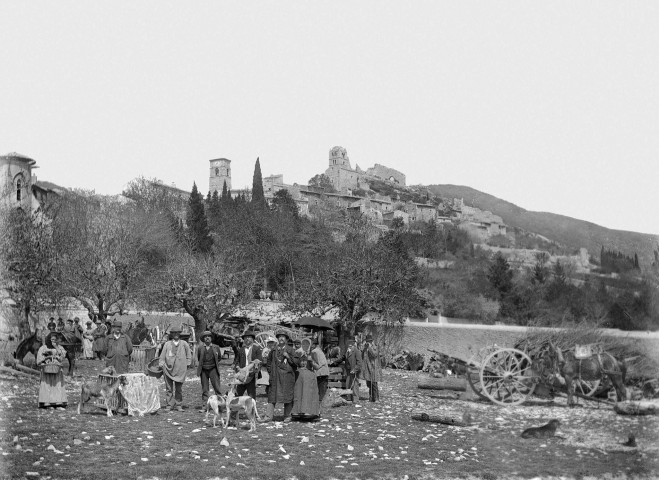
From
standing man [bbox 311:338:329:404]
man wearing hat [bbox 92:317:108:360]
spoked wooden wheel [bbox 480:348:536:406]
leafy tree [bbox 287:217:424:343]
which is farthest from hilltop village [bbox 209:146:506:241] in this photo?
spoked wooden wheel [bbox 480:348:536:406]

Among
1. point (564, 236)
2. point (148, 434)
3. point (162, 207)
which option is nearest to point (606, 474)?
point (564, 236)

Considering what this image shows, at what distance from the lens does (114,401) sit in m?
9.97

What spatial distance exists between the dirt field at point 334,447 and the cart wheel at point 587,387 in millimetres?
163

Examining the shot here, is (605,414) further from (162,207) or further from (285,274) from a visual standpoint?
(162,207)

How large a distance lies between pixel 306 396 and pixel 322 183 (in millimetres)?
60567

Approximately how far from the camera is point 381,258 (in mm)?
22703

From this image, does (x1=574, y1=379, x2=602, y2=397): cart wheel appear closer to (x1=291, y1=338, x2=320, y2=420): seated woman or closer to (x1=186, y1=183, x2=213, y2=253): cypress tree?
(x1=291, y1=338, x2=320, y2=420): seated woman

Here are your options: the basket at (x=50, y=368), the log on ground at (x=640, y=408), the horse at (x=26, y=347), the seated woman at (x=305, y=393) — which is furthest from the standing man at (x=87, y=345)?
the log on ground at (x=640, y=408)

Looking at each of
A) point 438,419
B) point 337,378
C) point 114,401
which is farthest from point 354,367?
point 114,401

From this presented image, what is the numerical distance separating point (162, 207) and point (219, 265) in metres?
13.0

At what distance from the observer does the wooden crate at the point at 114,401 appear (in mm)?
9938

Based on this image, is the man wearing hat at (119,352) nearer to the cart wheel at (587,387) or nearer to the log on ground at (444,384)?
the log on ground at (444,384)

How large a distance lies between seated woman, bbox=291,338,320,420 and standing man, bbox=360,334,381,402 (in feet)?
7.56

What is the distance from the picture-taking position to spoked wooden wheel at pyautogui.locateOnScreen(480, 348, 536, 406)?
8.85 m
